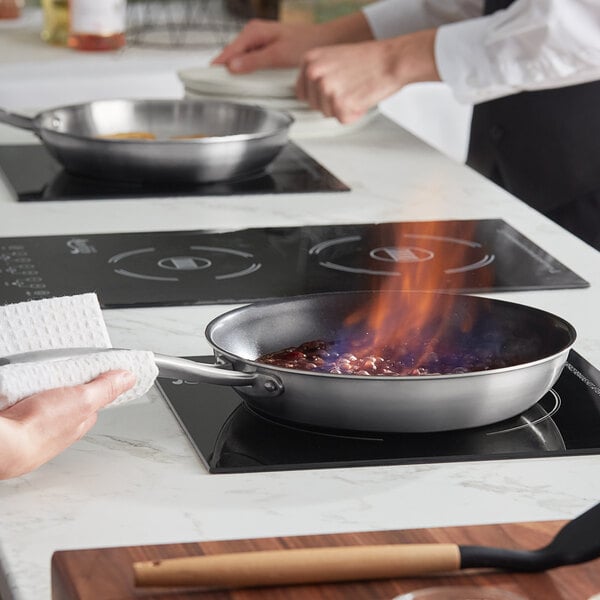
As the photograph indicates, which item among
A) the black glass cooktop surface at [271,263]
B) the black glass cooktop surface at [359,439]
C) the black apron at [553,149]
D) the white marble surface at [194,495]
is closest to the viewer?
the white marble surface at [194,495]

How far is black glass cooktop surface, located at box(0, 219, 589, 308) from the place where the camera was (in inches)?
49.2

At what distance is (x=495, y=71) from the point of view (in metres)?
1.85

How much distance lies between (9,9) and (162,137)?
5.83 ft

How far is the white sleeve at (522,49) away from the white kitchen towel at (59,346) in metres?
1.06

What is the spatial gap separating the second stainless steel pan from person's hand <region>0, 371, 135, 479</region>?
2.76 feet

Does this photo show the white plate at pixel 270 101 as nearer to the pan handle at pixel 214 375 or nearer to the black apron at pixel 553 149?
the black apron at pixel 553 149

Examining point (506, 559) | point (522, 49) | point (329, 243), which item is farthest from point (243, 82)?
point (506, 559)

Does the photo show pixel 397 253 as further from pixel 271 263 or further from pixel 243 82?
pixel 243 82

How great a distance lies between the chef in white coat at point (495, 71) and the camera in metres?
1.80

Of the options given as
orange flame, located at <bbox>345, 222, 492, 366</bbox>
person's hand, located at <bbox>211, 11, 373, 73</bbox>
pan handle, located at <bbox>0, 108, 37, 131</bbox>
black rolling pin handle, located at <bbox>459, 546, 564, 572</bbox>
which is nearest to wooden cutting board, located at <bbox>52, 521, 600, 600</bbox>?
black rolling pin handle, located at <bbox>459, 546, 564, 572</bbox>

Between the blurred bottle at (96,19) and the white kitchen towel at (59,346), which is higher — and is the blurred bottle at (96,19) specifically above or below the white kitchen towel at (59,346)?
below

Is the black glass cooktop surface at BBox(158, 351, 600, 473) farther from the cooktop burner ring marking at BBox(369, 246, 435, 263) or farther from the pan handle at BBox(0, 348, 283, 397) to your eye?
the cooktop burner ring marking at BBox(369, 246, 435, 263)

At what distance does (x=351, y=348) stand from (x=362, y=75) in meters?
1.02

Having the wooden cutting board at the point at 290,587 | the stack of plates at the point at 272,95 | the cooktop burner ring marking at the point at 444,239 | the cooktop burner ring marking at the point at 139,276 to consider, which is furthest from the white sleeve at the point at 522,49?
the wooden cutting board at the point at 290,587
